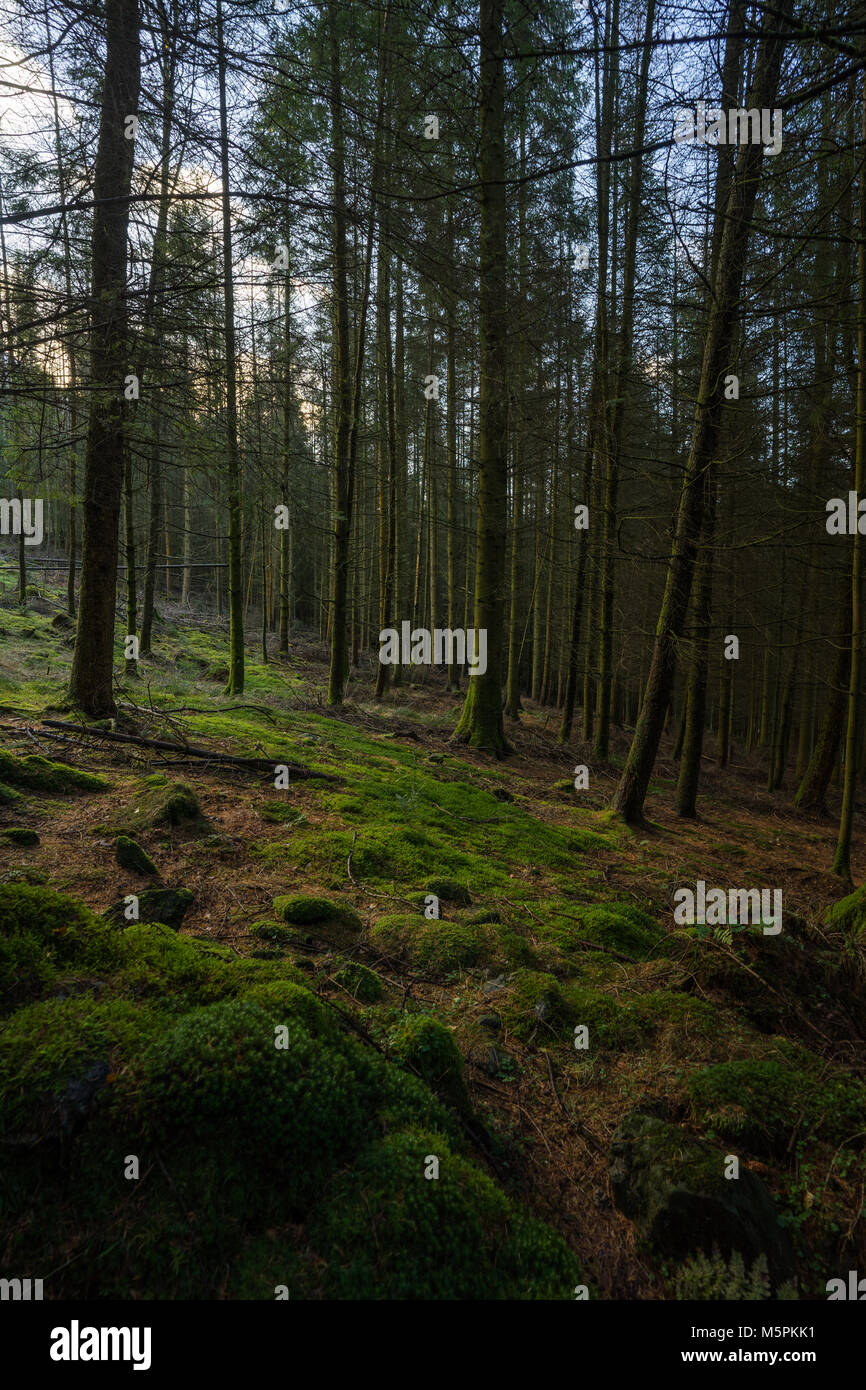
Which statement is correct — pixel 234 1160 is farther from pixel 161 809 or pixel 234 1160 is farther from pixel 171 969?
pixel 161 809

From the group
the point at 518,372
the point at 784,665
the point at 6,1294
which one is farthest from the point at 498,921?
the point at 784,665

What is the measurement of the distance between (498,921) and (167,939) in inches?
95.9

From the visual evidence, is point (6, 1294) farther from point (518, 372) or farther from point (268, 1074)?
point (518, 372)

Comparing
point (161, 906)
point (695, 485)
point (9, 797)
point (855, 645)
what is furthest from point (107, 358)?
point (855, 645)

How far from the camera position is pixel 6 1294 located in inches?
61.7

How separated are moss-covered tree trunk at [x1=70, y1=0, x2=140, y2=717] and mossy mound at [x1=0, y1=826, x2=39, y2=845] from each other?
2792 millimetres

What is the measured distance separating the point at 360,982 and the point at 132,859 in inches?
73.8

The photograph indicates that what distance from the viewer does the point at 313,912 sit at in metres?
3.84

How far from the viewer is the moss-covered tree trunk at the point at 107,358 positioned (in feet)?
10.1

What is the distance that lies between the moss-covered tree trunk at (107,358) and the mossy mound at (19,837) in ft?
9.16

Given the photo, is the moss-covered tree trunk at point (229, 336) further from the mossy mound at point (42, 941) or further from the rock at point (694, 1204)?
the rock at point (694, 1204)

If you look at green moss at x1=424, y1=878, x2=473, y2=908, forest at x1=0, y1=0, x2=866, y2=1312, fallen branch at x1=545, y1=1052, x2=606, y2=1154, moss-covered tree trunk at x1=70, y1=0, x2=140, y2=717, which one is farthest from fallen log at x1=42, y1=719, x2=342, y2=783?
fallen branch at x1=545, y1=1052, x2=606, y2=1154

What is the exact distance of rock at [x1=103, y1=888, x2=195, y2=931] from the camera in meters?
3.35

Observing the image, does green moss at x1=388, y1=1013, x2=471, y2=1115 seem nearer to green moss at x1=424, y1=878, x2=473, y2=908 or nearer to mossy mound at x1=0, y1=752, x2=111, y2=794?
green moss at x1=424, y1=878, x2=473, y2=908
